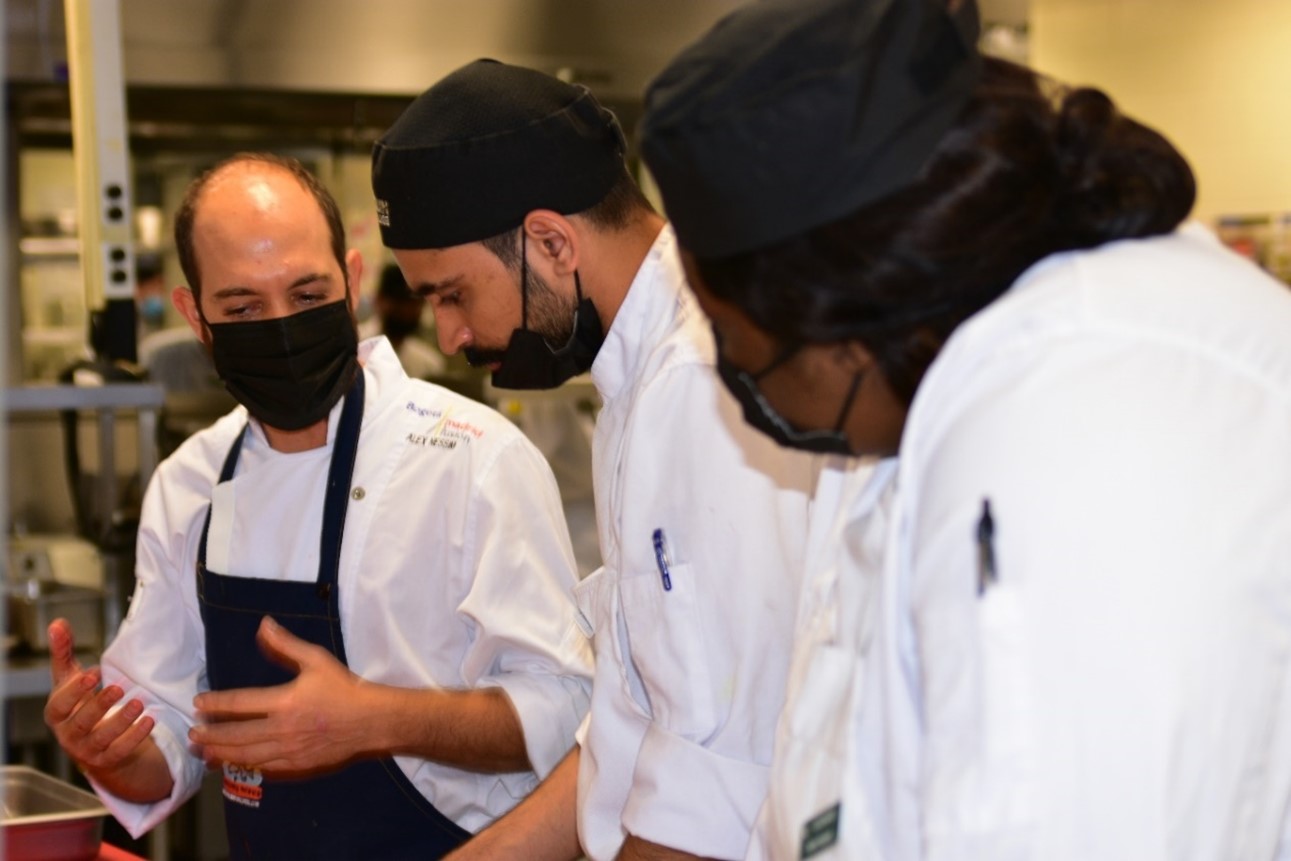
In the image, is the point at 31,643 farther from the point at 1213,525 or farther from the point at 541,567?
the point at 1213,525

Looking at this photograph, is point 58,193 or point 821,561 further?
point 58,193

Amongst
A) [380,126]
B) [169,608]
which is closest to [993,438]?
[169,608]

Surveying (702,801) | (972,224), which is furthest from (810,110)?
(702,801)

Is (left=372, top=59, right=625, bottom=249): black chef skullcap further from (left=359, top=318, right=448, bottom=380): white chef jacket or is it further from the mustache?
(left=359, top=318, right=448, bottom=380): white chef jacket

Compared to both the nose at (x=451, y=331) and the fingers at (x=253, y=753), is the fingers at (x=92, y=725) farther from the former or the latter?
the nose at (x=451, y=331)

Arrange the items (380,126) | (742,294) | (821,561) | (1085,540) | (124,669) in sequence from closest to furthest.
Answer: (1085,540)
(742,294)
(821,561)
(124,669)
(380,126)

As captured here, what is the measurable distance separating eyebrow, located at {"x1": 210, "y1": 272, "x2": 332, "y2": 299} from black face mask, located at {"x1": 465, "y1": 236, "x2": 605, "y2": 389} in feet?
1.23

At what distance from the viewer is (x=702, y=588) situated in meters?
1.26

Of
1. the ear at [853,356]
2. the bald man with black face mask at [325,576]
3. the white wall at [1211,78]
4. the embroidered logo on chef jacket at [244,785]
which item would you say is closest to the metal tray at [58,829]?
the bald man with black face mask at [325,576]

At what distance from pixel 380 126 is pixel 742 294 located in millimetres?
3871

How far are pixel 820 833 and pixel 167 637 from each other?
4.25 ft

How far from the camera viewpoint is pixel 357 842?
1.75 m

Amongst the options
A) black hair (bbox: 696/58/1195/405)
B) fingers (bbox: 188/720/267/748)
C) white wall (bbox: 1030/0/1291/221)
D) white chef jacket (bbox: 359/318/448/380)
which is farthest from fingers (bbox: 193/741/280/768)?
white wall (bbox: 1030/0/1291/221)

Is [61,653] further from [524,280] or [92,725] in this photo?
[524,280]
